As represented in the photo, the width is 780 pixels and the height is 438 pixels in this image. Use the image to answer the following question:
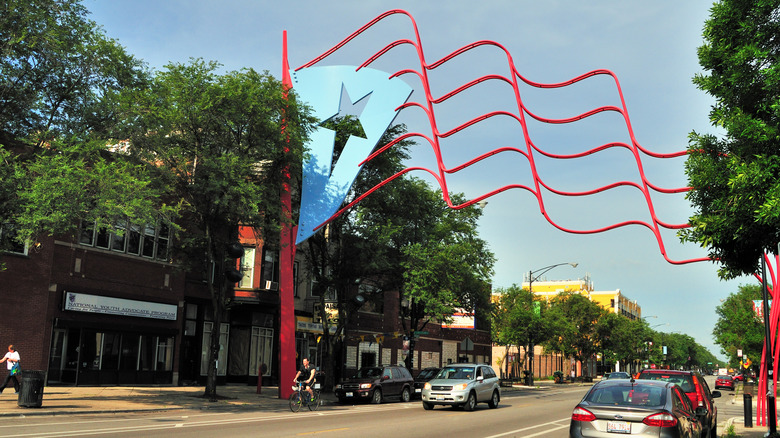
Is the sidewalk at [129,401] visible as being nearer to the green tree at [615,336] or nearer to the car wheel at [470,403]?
the car wheel at [470,403]

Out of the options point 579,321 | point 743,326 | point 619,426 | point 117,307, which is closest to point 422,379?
point 117,307

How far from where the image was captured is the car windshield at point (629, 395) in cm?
1020

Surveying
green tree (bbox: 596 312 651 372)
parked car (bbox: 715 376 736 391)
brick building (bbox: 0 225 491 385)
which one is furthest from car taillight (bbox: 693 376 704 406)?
green tree (bbox: 596 312 651 372)

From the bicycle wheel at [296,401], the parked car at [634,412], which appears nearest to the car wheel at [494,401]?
the bicycle wheel at [296,401]

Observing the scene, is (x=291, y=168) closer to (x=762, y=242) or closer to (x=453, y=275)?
(x=453, y=275)

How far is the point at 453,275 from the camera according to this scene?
115 ft

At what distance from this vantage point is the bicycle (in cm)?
2288

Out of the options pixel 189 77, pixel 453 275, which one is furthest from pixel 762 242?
pixel 453 275

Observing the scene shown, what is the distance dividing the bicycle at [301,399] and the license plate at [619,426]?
49.2 ft

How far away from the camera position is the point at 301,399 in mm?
23234

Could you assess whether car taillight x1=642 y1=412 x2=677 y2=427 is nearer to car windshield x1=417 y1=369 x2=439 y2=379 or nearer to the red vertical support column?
the red vertical support column

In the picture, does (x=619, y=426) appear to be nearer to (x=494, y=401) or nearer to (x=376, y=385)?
(x=494, y=401)

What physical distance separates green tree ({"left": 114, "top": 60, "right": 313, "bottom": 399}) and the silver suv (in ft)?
27.5

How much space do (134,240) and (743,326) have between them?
6689cm
